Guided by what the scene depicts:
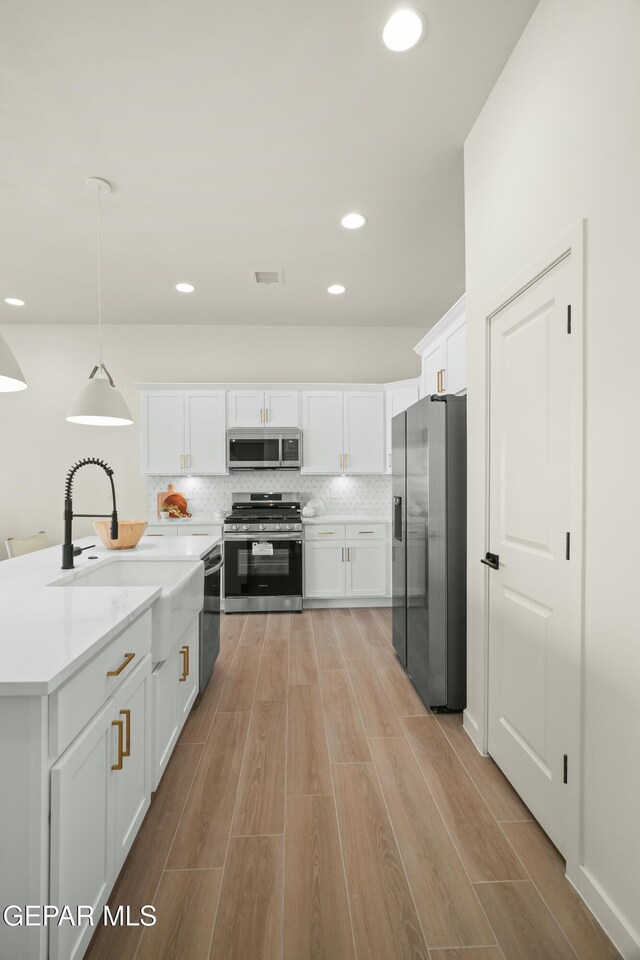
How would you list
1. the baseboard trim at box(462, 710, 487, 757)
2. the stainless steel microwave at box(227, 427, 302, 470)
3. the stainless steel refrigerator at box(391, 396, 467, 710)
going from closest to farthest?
1. the baseboard trim at box(462, 710, 487, 757)
2. the stainless steel refrigerator at box(391, 396, 467, 710)
3. the stainless steel microwave at box(227, 427, 302, 470)

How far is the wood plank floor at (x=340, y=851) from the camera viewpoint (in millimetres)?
1309

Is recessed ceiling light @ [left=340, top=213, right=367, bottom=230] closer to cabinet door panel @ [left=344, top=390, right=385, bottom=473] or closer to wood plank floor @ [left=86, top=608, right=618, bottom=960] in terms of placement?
cabinet door panel @ [left=344, top=390, right=385, bottom=473]

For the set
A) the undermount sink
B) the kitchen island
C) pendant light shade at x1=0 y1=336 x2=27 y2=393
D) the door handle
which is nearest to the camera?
the kitchen island

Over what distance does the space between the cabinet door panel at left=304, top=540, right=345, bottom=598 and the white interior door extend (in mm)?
2630

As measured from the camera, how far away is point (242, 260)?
369cm

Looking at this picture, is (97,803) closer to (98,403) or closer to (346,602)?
(98,403)

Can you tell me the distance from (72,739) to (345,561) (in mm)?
3732

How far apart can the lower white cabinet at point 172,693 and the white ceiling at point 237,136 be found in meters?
2.44

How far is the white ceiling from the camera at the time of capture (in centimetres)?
177

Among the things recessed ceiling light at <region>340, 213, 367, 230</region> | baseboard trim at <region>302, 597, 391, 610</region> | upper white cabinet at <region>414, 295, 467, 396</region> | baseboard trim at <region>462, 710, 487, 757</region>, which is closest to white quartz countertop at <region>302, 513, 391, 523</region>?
baseboard trim at <region>302, 597, 391, 610</region>

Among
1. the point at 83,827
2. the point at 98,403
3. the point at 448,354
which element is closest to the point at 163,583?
the point at 98,403

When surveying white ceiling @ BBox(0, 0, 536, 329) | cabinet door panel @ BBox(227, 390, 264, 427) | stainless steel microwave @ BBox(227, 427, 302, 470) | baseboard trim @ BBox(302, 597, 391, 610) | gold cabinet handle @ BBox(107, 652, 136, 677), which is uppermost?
white ceiling @ BBox(0, 0, 536, 329)

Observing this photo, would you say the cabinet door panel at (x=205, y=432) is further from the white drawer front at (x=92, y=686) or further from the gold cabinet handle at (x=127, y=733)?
the gold cabinet handle at (x=127, y=733)

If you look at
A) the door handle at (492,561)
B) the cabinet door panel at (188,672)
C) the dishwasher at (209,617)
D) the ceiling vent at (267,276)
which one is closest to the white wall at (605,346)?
the door handle at (492,561)
